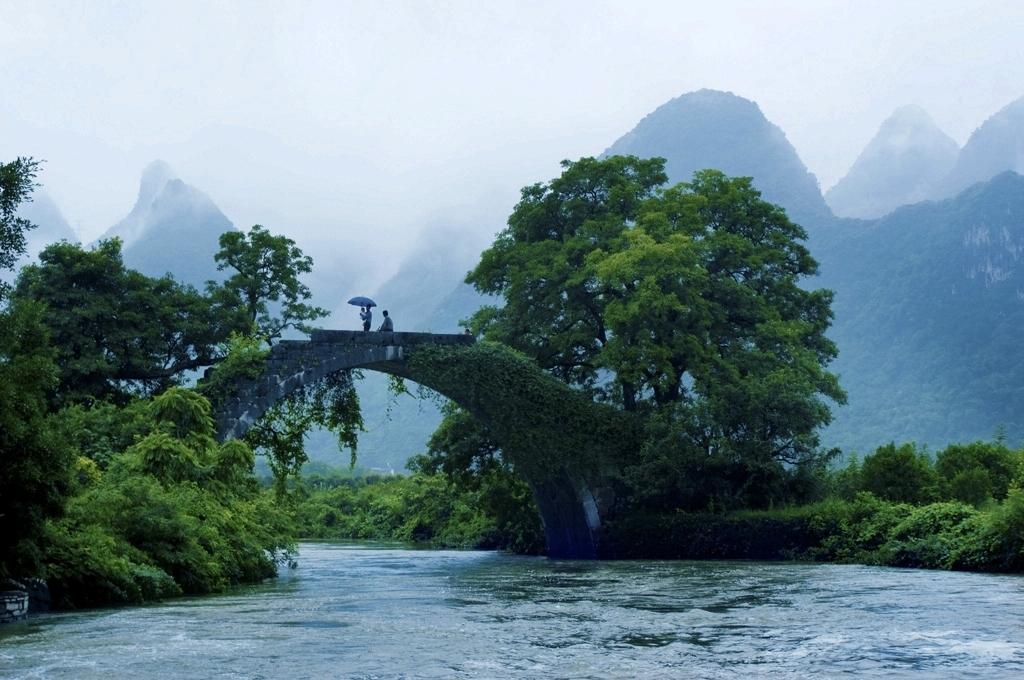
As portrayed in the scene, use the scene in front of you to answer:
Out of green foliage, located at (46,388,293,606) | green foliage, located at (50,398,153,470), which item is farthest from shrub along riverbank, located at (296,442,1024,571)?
green foliage, located at (50,398,153,470)

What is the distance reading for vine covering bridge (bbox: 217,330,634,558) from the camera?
3145cm

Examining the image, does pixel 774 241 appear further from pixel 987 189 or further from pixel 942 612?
pixel 987 189

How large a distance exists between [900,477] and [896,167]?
5664 inches

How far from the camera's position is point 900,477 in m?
30.1

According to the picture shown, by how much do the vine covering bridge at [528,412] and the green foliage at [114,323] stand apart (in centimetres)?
601

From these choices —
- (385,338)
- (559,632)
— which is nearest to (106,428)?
(385,338)

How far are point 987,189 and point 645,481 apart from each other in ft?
293

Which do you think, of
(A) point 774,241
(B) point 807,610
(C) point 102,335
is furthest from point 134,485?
(A) point 774,241

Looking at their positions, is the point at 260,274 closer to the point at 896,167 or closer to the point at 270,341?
the point at 270,341

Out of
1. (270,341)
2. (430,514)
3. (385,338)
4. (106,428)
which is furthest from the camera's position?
(430,514)

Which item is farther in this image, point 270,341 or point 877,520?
point 270,341

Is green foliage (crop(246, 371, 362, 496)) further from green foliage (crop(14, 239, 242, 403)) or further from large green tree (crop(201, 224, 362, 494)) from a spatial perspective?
green foliage (crop(14, 239, 242, 403))

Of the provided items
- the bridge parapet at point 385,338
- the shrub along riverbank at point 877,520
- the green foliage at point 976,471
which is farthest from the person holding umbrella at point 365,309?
the green foliage at point 976,471

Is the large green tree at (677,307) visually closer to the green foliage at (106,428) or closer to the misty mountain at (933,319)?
the green foliage at (106,428)
